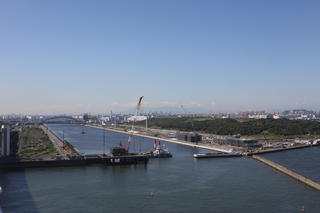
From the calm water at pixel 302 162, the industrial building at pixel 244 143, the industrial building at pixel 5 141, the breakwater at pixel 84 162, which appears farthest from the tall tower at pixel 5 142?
the industrial building at pixel 244 143

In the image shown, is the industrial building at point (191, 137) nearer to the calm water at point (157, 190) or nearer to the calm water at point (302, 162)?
the calm water at point (302, 162)

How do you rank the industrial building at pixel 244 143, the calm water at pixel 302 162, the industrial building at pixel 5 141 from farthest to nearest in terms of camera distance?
the industrial building at pixel 244 143
the industrial building at pixel 5 141
the calm water at pixel 302 162

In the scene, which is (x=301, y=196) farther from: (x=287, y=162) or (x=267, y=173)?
(x=287, y=162)

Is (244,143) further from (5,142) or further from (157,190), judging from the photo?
(5,142)

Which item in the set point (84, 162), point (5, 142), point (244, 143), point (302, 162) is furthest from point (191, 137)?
point (5, 142)

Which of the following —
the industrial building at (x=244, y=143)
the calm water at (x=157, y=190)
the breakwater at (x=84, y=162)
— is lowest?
the calm water at (x=157, y=190)

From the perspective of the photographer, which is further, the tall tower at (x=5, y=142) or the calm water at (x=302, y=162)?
the tall tower at (x=5, y=142)

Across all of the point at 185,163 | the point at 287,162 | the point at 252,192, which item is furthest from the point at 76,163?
the point at 287,162

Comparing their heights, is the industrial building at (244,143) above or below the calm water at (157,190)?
above

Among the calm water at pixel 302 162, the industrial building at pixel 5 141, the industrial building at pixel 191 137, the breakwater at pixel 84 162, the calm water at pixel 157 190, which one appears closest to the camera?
the calm water at pixel 157 190
